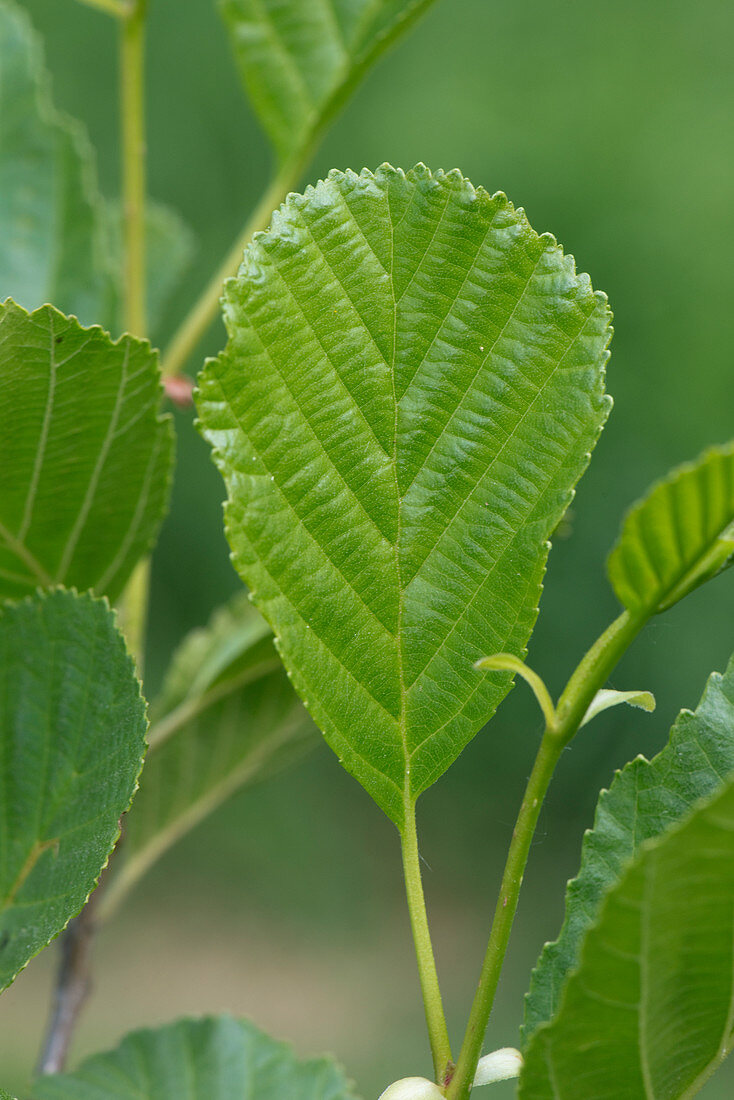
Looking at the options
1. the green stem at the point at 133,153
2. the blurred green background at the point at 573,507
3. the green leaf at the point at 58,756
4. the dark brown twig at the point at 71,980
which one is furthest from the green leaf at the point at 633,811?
the blurred green background at the point at 573,507

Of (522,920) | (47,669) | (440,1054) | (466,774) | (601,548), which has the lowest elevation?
(440,1054)

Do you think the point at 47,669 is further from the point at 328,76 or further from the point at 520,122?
the point at 520,122

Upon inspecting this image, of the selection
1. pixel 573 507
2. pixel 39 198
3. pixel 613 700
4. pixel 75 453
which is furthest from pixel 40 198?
pixel 573 507

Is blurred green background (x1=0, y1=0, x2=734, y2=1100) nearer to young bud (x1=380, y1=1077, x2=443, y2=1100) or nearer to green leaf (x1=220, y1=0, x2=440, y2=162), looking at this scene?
green leaf (x1=220, y1=0, x2=440, y2=162)

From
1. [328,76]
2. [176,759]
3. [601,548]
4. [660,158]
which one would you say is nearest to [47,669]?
[176,759]

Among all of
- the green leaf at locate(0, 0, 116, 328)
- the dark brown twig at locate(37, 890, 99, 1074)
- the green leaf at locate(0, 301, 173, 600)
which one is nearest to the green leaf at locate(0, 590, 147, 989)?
the green leaf at locate(0, 301, 173, 600)

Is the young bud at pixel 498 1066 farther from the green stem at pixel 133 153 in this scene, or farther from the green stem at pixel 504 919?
the green stem at pixel 133 153
